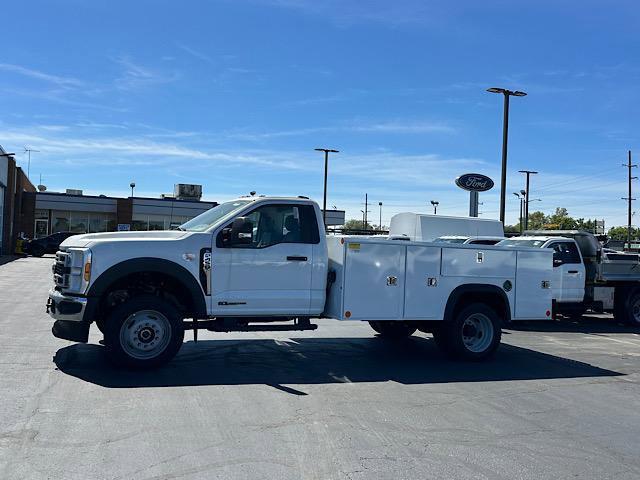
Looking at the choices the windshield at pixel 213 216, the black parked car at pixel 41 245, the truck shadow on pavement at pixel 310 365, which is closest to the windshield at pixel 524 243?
the truck shadow on pavement at pixel 310 365

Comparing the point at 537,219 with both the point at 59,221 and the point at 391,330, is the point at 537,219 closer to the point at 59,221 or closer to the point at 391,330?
the point at 59,221

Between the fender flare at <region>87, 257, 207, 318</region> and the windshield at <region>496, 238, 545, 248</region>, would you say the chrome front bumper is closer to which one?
the fender flare at <region>87, 257, 207, 318</region>

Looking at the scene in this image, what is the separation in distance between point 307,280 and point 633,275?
1091 centimetres

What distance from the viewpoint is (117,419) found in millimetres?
6250

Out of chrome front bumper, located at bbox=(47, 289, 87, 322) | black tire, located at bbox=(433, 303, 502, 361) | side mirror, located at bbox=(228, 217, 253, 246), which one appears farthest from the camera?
black tire, located at bbox=(433, 303, 502, 361)

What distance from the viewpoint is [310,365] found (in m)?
9.29

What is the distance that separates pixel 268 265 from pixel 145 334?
1.86 metres

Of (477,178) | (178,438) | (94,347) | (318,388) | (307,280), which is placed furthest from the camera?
(477,178)

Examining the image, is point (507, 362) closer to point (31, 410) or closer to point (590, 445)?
point (590, 445)

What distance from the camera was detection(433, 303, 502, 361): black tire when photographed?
10.1m

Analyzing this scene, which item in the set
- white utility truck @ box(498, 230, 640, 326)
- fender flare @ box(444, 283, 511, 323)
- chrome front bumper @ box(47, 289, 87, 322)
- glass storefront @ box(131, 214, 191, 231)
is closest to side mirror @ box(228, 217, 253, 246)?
chrome front bumper @ box(47, 289, 87, 322)

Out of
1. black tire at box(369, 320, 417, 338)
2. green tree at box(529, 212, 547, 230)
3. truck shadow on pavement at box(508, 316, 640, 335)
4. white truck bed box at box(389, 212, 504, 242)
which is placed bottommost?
truck shadow on pavement at box(508, 316, 640, 335)

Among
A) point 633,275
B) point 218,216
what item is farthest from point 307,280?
point 633,275

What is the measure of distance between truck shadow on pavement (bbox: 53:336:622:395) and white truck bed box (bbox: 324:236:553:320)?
2.54ft
